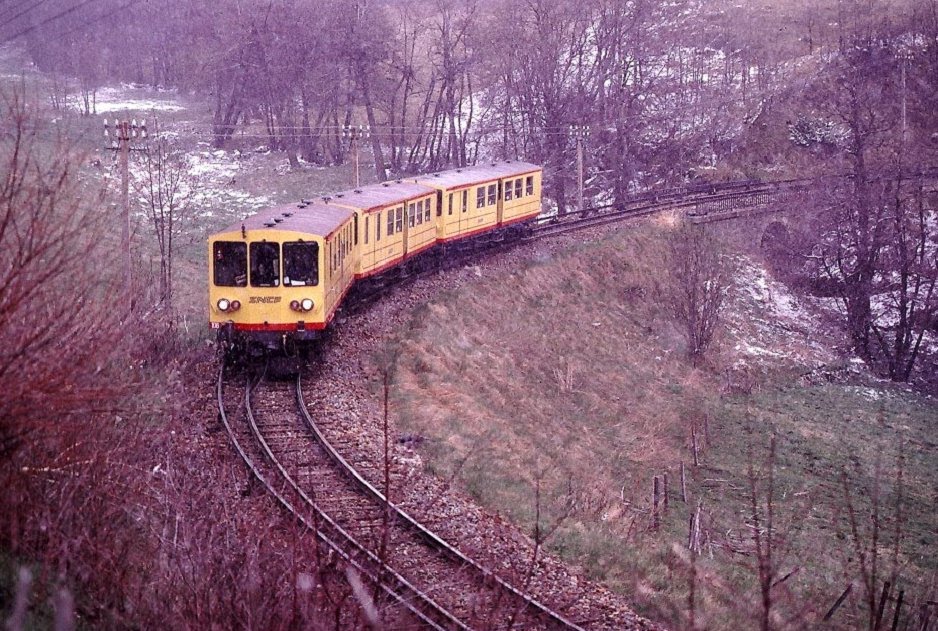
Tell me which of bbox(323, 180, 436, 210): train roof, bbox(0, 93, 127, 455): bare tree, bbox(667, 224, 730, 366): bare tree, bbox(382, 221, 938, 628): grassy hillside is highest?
bbox(323, 180, 436, 210): train roof

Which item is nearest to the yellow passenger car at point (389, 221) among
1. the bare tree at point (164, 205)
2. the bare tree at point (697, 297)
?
the bare tree at point (164, 205)

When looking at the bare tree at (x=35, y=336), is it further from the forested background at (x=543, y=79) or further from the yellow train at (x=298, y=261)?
the forested background at (x=543, y=79)

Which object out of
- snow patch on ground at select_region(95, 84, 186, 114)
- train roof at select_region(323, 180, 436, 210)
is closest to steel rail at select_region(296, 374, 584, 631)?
train roof at select_region(323, 180, 436, 210)

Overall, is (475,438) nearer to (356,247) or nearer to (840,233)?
(356,247)

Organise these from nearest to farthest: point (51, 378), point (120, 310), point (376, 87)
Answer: point (51, 378)
point (120, 310)
point (376, 87)

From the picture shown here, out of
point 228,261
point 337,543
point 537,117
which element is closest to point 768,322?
point 537,117

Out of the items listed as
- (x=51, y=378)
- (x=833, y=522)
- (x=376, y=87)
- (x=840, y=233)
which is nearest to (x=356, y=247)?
(x=833, y=522)

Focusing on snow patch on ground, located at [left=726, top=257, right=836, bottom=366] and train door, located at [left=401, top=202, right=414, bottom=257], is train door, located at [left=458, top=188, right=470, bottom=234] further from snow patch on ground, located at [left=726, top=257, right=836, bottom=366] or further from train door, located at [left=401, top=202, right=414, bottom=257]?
snow patch on ground, located at [left=726, top=257, right=836, bottom=366]

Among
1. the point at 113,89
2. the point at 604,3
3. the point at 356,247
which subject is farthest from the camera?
the point at 113,89
